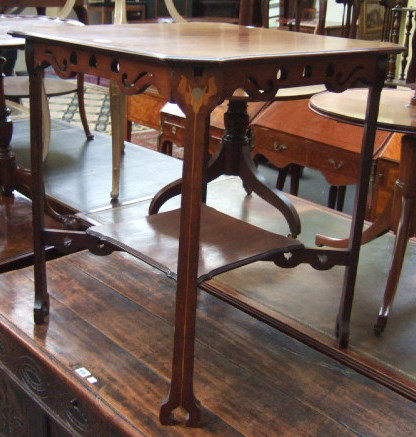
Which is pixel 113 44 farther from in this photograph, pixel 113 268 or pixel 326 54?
pixel 113 268

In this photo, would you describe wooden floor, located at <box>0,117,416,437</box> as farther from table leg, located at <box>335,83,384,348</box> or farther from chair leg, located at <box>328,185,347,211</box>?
chair leg, located at <box>328,185,347,211</box>

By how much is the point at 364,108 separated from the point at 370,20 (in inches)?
129

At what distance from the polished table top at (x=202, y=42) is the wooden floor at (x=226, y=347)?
0.65m

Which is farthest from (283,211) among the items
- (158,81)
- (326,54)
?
(158,81)

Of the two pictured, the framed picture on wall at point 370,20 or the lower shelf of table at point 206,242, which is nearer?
the lower shelf of table at point 206,242

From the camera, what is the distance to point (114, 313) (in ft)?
4.83

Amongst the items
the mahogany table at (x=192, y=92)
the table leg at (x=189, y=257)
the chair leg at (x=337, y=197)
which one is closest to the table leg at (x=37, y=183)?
the mahogany table at (x=192, y=92)

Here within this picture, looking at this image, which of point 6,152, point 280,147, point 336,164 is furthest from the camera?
point 280,147

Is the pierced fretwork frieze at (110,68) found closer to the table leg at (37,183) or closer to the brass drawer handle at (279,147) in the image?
the table leg at (37,183)

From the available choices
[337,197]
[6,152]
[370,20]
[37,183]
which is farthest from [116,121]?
[370,20]

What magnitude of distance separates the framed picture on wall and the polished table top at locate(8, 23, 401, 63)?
3.27m

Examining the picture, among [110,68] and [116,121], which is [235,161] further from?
[110,68]

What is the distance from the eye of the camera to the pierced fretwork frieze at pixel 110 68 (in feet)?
3.21

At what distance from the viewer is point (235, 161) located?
206cm
